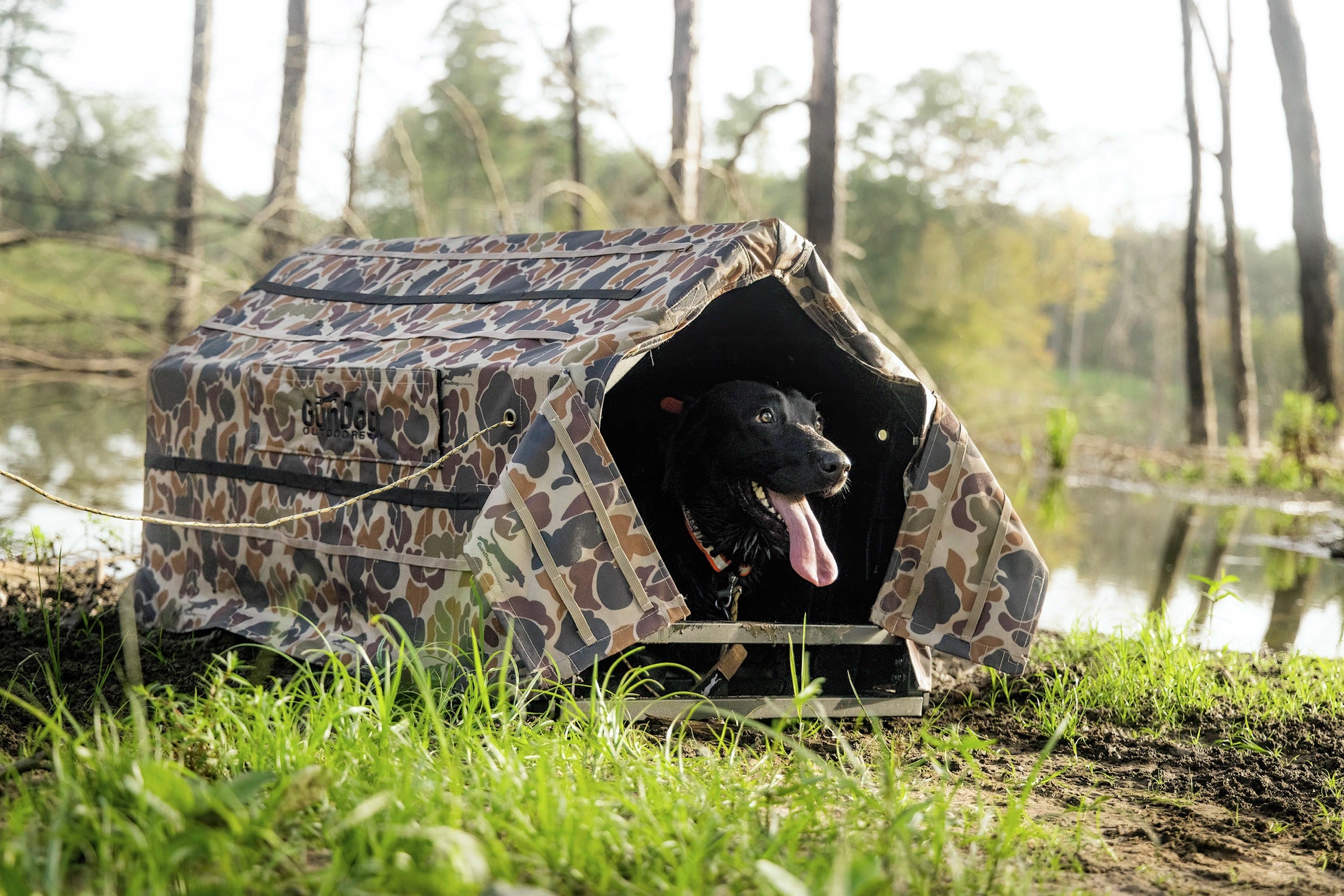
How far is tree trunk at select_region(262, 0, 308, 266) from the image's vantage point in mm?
17438

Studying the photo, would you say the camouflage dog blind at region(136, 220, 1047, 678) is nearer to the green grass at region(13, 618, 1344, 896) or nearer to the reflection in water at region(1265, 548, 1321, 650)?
the green grass at region(13, 618, 1344, 896)

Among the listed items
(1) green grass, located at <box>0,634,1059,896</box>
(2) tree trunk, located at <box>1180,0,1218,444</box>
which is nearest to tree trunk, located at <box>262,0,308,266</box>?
(1) green grass, located at <box>0,634,1059,896</box>

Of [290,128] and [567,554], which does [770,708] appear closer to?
[567,554]

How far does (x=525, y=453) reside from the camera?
12.3 feet

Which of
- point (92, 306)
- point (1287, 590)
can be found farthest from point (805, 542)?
point (92, 306)

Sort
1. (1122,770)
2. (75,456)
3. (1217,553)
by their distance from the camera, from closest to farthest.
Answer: (1122,770)
(1217,553)
(75,456)

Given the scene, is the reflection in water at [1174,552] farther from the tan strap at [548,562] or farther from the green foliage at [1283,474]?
the tan strap at [548,562]

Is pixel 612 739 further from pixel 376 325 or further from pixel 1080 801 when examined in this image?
pixel 376 325

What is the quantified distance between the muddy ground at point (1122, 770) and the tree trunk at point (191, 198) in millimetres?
7640

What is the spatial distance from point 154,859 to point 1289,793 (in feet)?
12.1

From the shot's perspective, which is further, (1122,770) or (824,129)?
(824,129)

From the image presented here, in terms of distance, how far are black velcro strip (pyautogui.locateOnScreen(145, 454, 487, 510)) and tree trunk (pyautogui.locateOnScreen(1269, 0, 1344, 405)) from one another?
1700cm

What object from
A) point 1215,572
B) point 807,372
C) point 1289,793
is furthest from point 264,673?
point 1215,572

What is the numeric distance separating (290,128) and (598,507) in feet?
55.8
